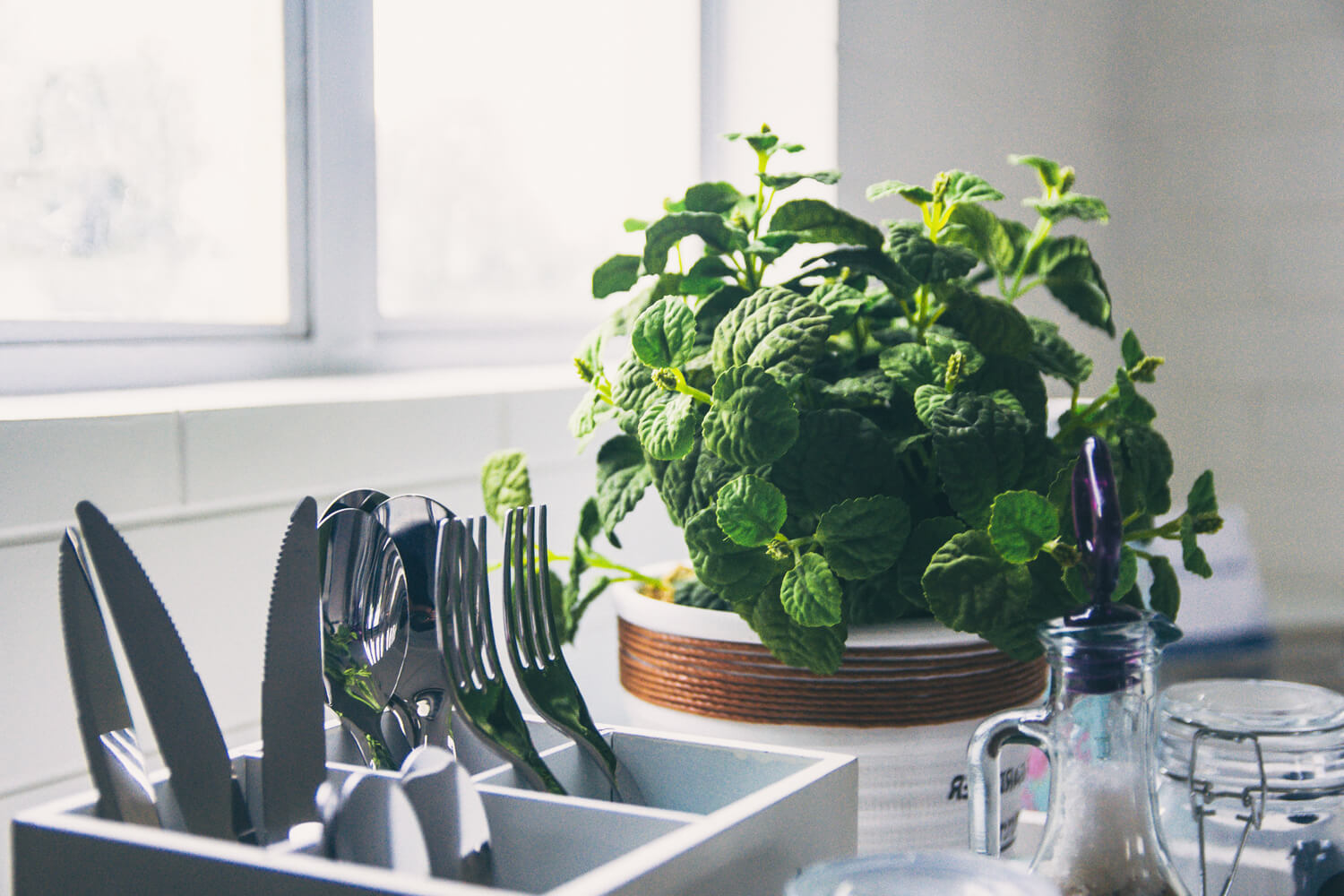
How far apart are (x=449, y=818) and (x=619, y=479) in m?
0.38

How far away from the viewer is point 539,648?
574 mm

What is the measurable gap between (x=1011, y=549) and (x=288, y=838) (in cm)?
34

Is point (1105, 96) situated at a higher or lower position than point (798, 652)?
higher

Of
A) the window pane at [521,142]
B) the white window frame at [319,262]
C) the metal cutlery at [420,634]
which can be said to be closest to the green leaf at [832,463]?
the metal cutlery at [420,634]

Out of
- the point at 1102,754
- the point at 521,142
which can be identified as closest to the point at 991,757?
the point at 1102,754

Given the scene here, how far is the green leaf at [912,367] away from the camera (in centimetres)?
71

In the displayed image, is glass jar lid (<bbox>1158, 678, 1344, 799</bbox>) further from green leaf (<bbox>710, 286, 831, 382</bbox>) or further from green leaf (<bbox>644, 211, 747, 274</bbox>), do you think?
green leaf (<bbox>644, 211, 747, 274</bbox>)

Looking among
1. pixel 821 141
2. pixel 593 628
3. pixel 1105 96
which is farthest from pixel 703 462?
pixel 1105 96

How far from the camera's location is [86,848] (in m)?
0.41

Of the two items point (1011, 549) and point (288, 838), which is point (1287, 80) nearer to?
point (1011, 549)

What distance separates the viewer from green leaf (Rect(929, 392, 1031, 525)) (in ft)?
2.15

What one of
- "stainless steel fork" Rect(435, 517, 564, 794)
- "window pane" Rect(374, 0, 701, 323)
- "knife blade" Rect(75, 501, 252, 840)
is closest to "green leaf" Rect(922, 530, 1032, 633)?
"stainless steel fork" Rect(435, 517, 564, 794)

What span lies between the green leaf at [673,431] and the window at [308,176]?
1.59 feet

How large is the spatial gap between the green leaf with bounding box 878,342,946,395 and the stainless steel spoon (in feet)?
1.01
